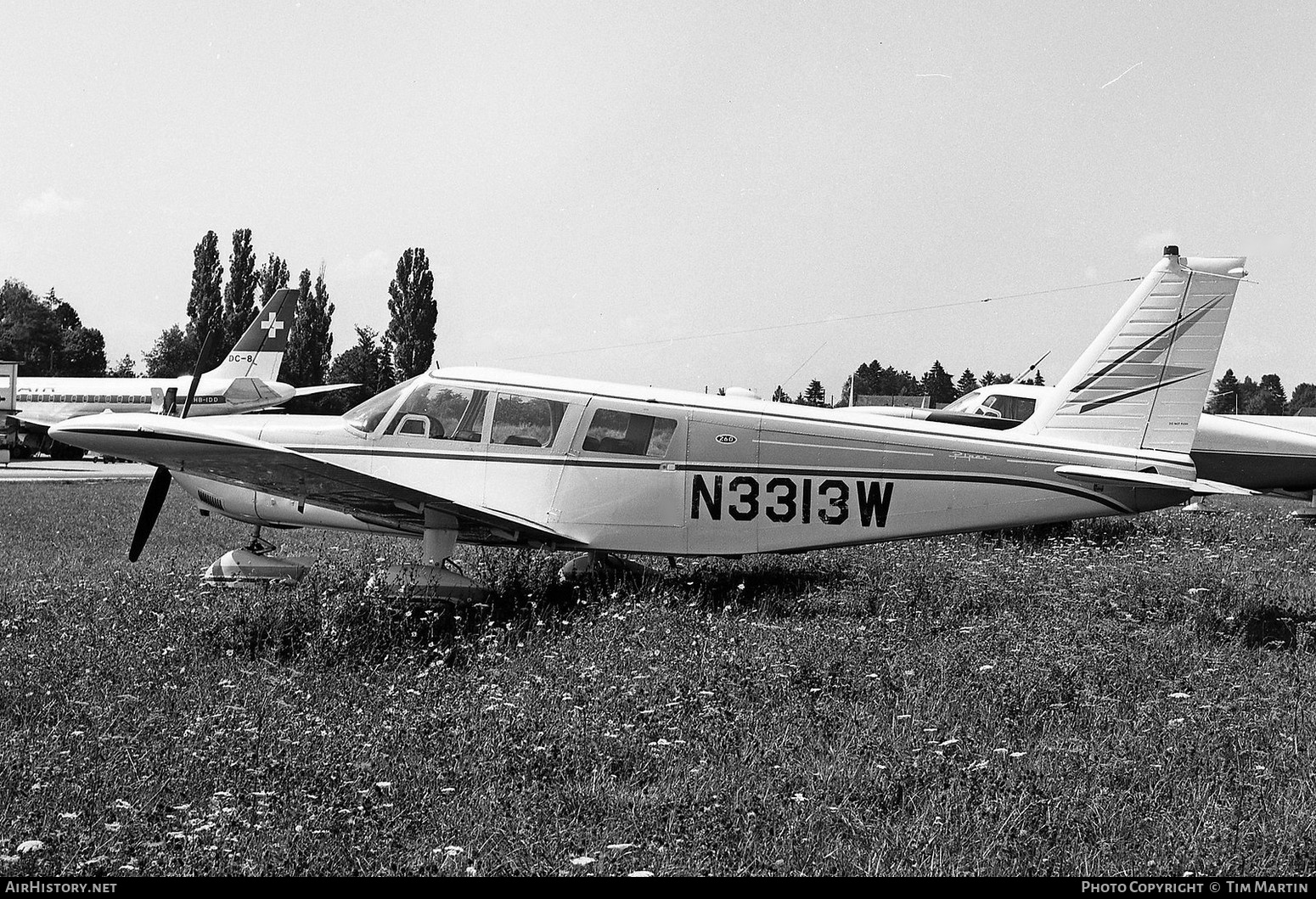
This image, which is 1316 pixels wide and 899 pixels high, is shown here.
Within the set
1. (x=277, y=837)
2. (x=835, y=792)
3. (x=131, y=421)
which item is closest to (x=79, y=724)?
(x=277, y=837)

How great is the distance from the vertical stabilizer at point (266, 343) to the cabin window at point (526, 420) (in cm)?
2982

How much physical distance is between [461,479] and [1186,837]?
5.83m

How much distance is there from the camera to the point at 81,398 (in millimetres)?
39406

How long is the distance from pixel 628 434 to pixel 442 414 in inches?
61.9

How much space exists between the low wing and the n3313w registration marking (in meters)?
1.11

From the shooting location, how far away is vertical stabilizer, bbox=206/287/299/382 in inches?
1396

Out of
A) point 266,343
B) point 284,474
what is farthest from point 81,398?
point 284,474

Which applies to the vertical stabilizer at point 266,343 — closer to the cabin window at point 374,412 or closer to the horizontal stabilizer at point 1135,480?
the cabin window at point 374,412

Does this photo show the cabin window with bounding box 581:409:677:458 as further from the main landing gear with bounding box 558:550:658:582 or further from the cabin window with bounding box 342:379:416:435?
the cabin window with bounding box 342:379:416:435

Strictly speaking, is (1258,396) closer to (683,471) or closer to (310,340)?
(310,340)

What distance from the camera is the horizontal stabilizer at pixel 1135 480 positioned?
24.7ft

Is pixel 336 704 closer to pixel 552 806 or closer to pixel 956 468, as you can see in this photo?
pixel 552 806

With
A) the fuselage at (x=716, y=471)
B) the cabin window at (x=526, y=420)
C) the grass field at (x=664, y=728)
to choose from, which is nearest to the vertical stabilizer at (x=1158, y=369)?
the fuselage at (x=716, y=471)

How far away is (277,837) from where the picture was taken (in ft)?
11.7
